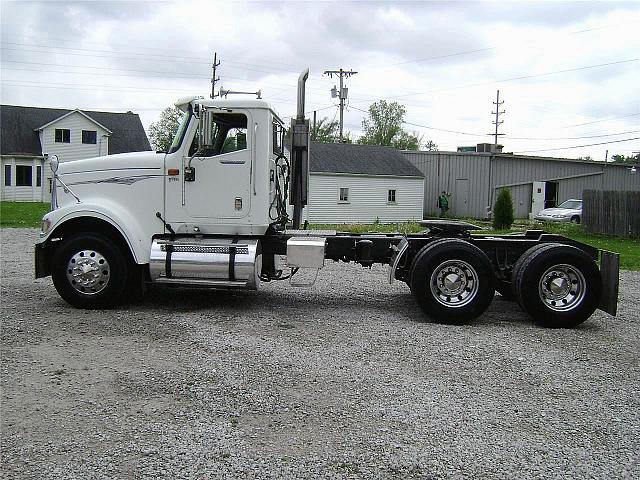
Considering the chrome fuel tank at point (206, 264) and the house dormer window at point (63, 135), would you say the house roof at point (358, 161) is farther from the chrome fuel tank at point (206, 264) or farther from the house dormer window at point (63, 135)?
the chrome fuel tank at point (206, 264)

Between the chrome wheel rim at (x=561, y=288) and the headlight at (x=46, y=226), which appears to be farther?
the headlight at (x=46, y=226)

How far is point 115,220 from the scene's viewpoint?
8781mm

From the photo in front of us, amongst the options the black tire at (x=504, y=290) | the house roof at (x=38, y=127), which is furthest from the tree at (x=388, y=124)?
the black tire at (x=504, y=290)

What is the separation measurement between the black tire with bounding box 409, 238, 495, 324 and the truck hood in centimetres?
379

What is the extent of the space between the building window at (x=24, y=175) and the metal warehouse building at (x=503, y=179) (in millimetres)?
26398

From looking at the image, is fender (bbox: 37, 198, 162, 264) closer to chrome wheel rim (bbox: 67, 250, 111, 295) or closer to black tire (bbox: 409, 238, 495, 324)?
chrome wheel rim (bbox: 67, 250, 111, 295)

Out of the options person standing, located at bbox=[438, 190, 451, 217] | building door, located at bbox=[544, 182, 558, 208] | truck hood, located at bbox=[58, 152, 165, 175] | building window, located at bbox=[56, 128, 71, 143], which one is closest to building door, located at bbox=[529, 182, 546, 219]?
building door, located at bbox=[544, 182, 558, 208]

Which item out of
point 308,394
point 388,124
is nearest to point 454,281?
point 308,394

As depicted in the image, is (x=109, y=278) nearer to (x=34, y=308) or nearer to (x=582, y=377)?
(x=34, y=308)

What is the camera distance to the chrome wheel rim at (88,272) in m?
8.79

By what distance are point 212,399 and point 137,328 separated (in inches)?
109

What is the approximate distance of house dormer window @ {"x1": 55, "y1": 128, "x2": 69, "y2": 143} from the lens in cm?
4725

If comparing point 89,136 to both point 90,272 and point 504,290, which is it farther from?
point 504,290

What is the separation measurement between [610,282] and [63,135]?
45488 mm
